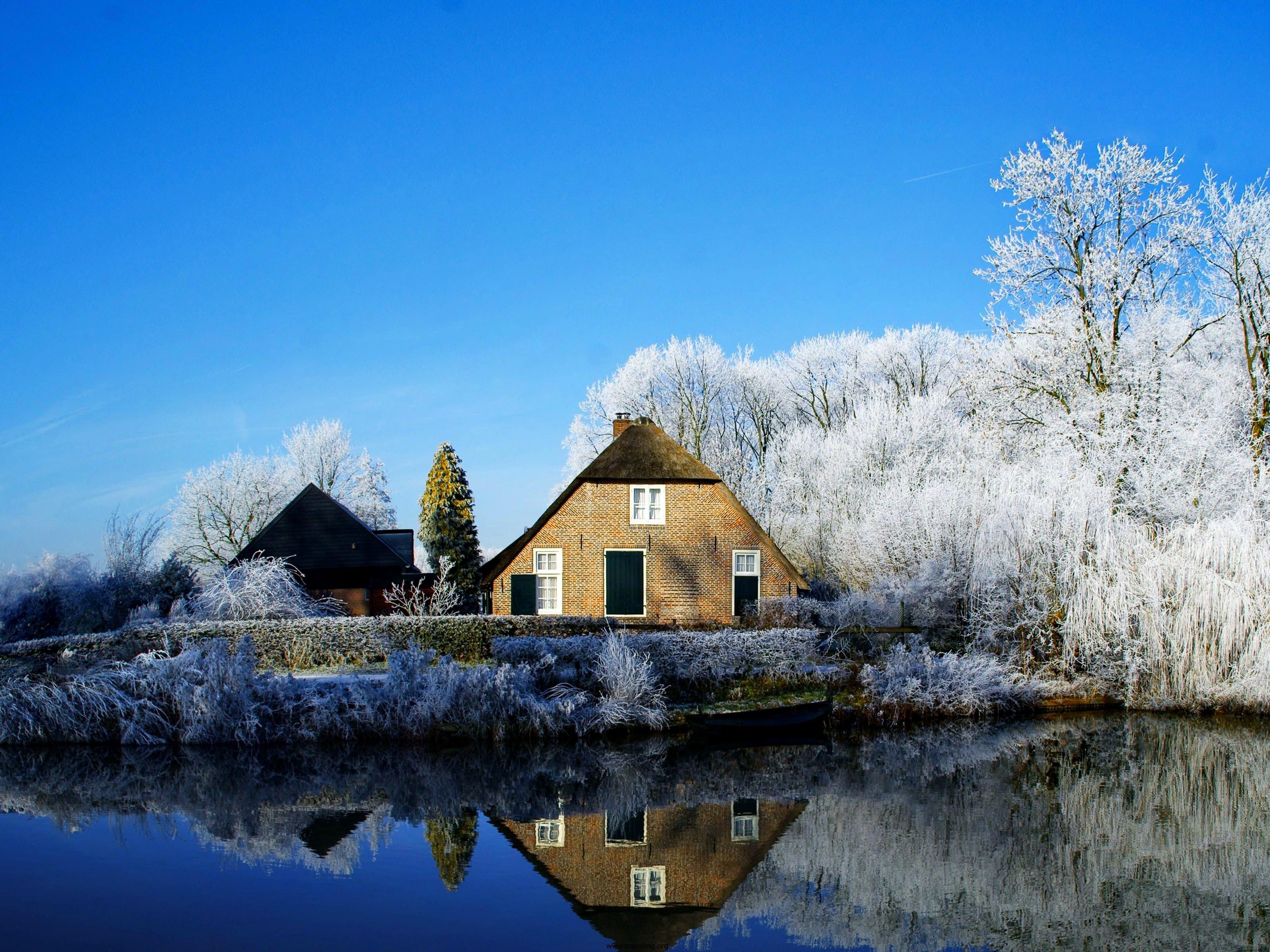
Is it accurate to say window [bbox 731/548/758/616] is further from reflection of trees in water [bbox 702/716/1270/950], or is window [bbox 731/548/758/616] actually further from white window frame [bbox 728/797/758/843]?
white window frame [bbox 728/797/758/843]

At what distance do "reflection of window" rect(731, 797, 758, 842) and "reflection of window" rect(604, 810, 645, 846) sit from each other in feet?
3.02

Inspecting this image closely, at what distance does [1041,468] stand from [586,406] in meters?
20.6

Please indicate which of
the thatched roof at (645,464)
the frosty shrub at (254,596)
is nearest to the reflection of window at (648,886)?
the frosty shrub at (254,596)

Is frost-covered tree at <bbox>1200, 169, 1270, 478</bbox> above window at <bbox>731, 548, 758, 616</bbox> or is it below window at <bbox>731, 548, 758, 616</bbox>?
above

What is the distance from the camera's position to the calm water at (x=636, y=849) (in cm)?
683

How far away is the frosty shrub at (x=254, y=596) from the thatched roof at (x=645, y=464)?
713 cm

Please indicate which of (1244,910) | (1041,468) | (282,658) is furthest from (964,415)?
(1244,910)

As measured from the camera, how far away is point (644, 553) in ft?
77.1

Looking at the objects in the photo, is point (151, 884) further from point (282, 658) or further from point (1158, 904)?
point (282, 658)

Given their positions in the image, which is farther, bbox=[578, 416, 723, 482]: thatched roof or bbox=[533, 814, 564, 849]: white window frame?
bbox=[578, 416, 723, 482]: thatched roof

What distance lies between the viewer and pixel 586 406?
125 feet

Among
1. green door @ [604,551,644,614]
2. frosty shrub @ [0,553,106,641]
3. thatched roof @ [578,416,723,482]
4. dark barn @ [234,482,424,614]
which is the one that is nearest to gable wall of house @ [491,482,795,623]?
green door @ [604,551,644,614]

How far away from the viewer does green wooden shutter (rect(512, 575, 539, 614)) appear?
2322cm

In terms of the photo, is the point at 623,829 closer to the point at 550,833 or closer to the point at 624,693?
the point at 550,833
